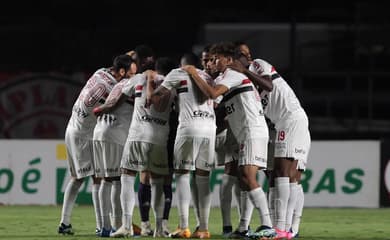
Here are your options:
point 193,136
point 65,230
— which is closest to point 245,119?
point 193,136

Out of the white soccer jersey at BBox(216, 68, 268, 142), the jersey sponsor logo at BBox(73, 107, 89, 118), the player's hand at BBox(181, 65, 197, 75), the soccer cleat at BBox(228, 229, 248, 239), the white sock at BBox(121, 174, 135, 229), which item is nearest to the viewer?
the white soccer jersey at BBox(216, 68, 268, 142)

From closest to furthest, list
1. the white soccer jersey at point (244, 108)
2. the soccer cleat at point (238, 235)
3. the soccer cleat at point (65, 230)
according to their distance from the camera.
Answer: the white soccer jersey at point (244, 108) < the soccer cleat at point (238, 235) < the soccer cleat at point (65, 230)

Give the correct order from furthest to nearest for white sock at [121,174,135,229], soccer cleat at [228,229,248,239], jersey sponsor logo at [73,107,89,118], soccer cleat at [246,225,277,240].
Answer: jersey sponsor logo at [73,107,89,118]
soccer cleat at [228,229,248,239]
white sock at [121,174,135,229]
soccer cleat at [246,225,277,240]

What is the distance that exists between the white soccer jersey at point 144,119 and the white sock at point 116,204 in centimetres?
51

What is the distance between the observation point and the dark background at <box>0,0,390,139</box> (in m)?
22.6

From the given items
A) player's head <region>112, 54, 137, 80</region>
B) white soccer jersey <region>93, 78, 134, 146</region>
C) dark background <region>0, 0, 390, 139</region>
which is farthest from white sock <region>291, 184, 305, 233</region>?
dark background <region>0, 0, 390, 139</region>

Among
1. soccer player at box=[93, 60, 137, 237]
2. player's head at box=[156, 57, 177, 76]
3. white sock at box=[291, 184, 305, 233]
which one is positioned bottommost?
white sock at box=[291, 184, 305, 233]

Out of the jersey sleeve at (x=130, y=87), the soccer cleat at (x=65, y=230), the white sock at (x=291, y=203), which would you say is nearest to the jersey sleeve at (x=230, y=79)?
the jersey sleeve at (x=130, y=87)

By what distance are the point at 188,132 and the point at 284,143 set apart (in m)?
1.03

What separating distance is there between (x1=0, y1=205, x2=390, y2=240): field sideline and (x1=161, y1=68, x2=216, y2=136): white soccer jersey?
3.95 feet

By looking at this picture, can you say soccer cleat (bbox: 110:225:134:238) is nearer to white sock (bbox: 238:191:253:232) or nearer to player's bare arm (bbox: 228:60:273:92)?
white sock (bbox: 238:191:253:232)

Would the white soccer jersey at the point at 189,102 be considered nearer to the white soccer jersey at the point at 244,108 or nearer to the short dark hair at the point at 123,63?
the white soccer jersey at the point at 244,108

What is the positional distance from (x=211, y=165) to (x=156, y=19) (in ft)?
57.3

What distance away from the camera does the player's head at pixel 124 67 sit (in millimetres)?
11383
